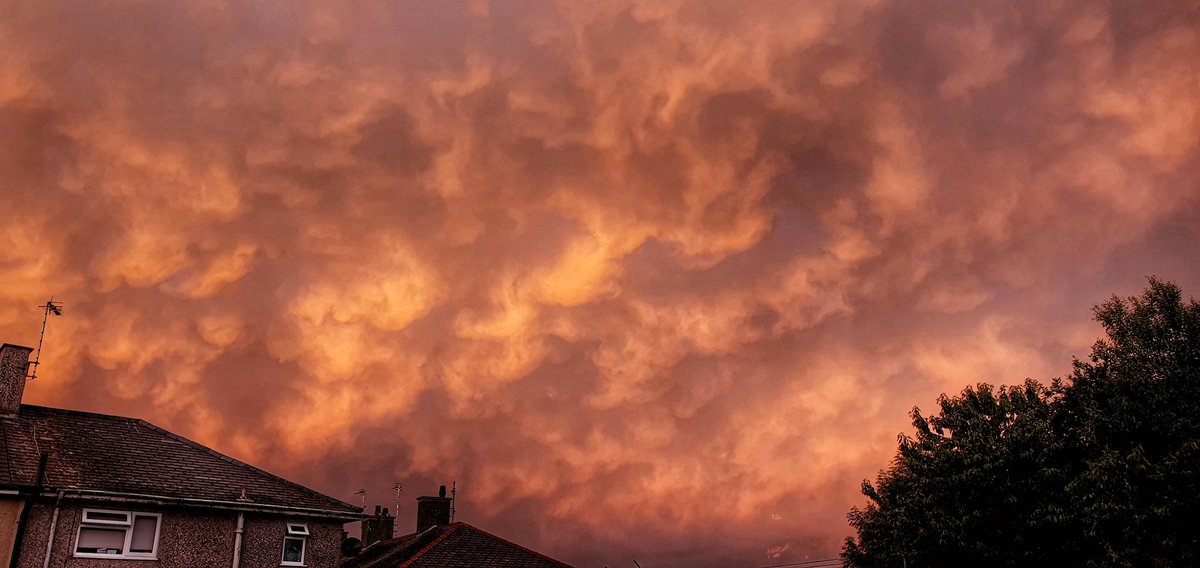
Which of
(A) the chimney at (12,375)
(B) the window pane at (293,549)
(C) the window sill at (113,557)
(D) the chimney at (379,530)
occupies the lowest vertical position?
(C) the window sill at (113,557)

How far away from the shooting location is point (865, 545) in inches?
1710

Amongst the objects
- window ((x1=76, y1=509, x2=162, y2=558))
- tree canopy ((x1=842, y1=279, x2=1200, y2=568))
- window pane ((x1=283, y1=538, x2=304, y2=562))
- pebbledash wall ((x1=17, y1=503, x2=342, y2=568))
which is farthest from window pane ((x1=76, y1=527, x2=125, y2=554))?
tree canopy ((x1=842, y1=279, x2=1200, y2=568))

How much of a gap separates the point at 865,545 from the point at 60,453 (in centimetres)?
3892

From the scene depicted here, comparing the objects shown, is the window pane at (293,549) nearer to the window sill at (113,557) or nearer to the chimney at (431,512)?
the window sill at (113,557)

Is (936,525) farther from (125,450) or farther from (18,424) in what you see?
(18,424)

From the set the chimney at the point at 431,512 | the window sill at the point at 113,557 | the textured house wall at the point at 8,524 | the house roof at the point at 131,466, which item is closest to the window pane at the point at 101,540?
the window sill at the point at 113,557

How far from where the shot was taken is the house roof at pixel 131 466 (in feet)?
80.9

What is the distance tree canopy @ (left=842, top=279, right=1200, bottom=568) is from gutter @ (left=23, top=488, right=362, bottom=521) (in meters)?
25.9

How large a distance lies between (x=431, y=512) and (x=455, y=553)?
624cm

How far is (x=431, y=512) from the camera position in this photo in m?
41.6

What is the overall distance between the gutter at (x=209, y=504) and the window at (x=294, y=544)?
50cm

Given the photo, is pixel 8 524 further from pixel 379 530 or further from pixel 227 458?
pixel 379 530

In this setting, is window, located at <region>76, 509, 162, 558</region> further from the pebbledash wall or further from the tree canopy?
the tree canopy

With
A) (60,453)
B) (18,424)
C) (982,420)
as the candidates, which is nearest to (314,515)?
(60,453)
